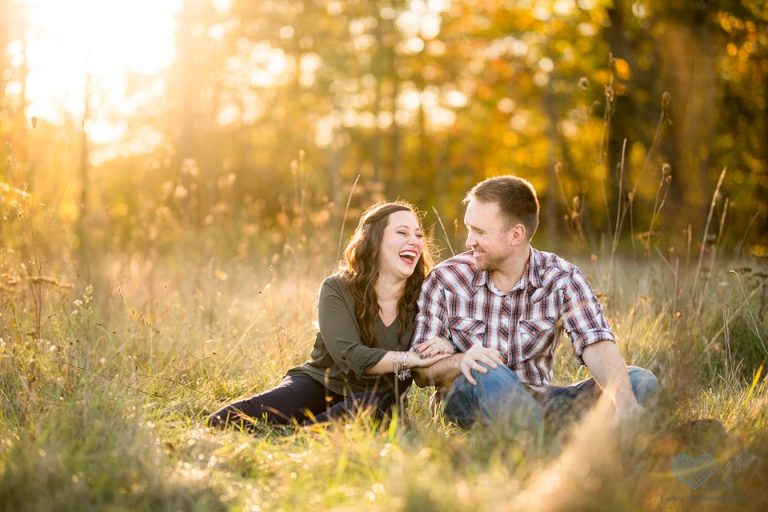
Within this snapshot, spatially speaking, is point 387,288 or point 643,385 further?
point 387,288

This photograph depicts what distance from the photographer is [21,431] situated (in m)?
3.27

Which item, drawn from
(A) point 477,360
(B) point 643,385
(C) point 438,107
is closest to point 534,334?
(A) point 477,360

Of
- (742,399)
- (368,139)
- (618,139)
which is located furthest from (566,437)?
(368,139)

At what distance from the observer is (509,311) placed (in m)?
3.84

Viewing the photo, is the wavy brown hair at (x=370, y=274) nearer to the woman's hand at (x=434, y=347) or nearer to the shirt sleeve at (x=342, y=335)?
Result: the shirt sleeve at (x=342, y=335)

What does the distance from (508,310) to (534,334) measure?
0.17 meters

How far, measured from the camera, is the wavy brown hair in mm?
3840

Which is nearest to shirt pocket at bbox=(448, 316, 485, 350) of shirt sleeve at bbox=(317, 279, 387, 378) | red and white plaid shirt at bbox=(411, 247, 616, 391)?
red and white plaid shirt at bbox=(411, 247, 616, 391)

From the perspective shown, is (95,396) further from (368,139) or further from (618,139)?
(368,139)

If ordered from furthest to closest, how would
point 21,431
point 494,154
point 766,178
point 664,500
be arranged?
point 494,154
point 766,178
point 21,431
point 664,500

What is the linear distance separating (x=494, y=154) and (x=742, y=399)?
1658 cm

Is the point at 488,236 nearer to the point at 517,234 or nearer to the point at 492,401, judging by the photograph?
the point at 517,234

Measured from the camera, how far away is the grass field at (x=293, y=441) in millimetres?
2598

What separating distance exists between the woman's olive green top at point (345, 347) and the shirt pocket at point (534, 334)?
534mm
